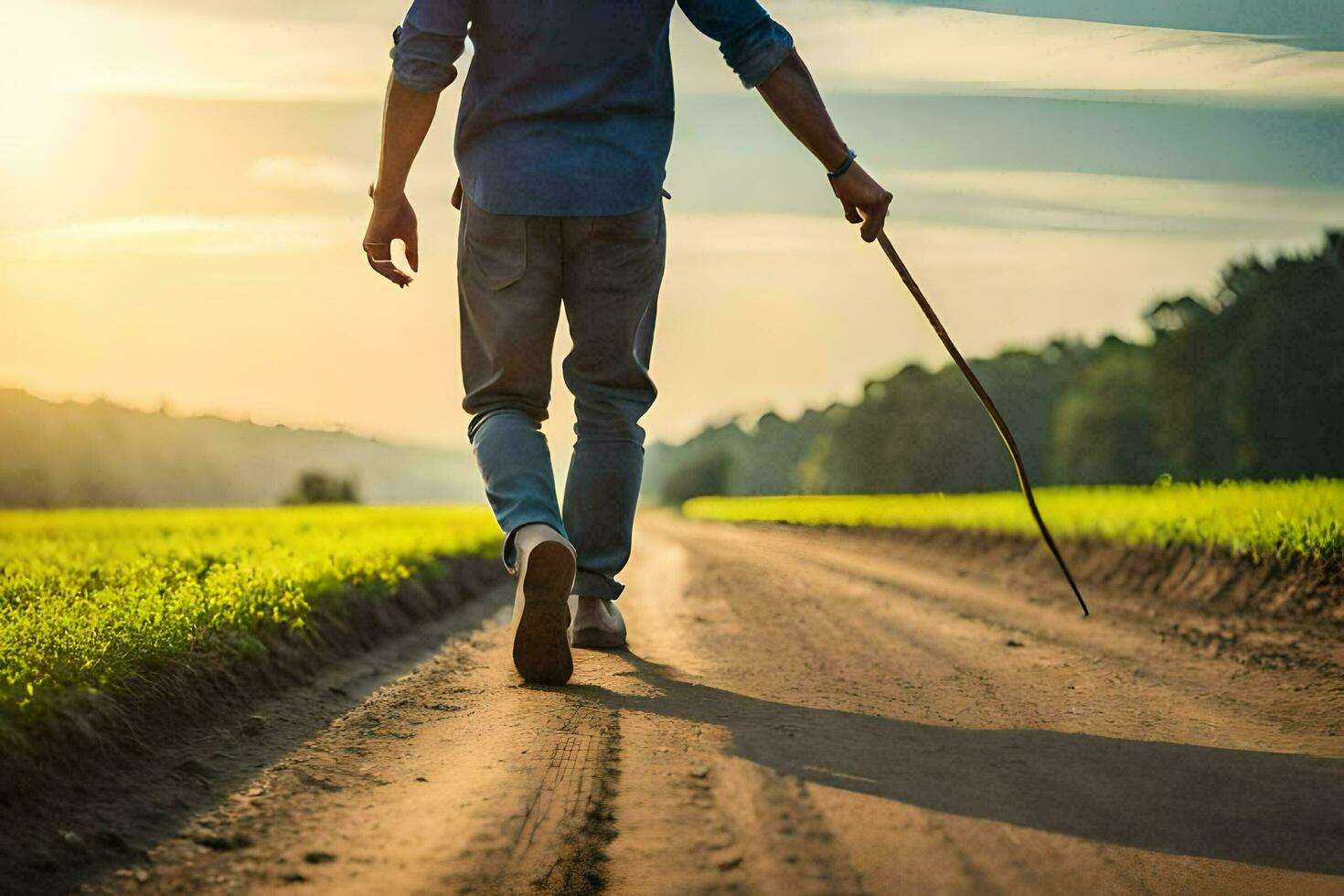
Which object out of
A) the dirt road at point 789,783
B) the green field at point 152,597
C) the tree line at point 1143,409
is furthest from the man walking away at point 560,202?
the tree line at point 1143,409

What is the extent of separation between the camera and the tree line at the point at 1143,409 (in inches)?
1361

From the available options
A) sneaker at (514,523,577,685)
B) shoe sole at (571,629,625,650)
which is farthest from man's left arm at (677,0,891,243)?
shoe sole at (571,629,625,650)

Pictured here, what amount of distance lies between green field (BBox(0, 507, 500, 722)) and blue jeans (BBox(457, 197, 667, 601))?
954 mm

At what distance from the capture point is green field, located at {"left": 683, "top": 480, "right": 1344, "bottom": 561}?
600cm

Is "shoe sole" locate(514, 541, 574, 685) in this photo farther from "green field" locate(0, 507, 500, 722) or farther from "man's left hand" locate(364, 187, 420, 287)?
"man's left hand" locate(364, 187, 420, 287)

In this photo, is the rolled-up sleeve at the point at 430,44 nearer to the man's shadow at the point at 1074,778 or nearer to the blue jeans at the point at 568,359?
the blue jeans at the point at 568,359

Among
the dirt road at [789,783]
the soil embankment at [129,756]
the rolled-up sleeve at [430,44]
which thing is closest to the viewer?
the dirt road at [789,783]

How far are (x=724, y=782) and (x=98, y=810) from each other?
1156 millimetres

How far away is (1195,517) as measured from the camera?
25.1 ft

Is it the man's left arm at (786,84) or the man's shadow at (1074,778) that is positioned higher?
the man's left arm at (786,84)

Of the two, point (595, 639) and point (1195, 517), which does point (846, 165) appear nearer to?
point (595, 639)

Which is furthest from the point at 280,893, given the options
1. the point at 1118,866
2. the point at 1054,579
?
the point at 1054,579

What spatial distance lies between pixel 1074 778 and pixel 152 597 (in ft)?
9.41

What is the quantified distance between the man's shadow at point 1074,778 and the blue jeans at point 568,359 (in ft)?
2.63
